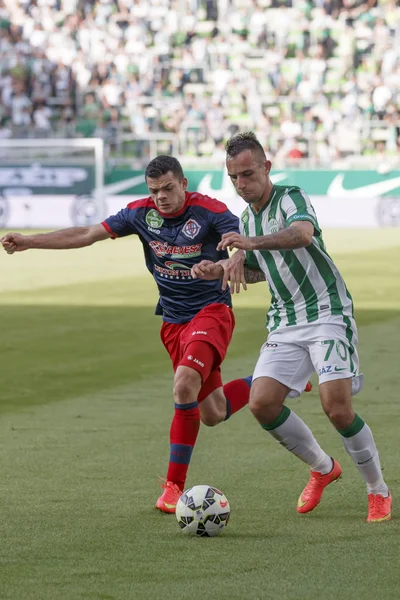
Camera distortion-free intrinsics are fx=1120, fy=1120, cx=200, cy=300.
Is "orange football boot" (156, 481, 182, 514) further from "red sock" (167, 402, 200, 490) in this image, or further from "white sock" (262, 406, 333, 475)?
"white sock" (262, 406, 333, 475)

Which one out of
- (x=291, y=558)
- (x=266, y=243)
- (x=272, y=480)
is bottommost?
(x=272, y=480)

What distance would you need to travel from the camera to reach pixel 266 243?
536cm

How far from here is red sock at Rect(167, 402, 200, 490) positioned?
6.25 metres

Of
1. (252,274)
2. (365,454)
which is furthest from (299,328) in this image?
(365,454)

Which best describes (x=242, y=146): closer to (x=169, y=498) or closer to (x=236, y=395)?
(x=169, y=498)

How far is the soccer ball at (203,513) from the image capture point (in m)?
5.39

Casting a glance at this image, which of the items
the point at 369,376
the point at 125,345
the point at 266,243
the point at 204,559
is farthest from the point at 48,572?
the point at 125,345

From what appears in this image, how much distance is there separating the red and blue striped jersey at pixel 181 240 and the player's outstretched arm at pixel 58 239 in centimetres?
9

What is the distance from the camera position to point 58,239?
22.1 feet

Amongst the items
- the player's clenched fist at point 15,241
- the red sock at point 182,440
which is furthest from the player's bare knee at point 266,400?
the player's clenched fist at point 15,241

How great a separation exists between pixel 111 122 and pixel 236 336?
24546mm

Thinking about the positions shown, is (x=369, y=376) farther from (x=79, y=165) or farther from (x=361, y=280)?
(x=79, y=165)

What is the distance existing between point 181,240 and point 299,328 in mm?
1111

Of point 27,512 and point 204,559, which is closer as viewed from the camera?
point 204,559
